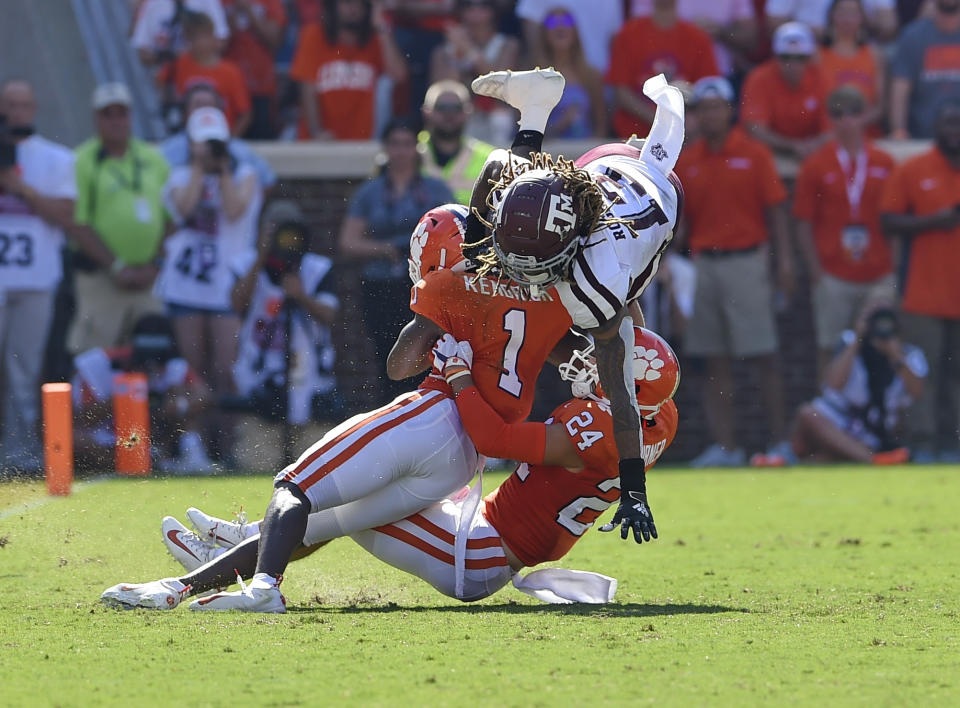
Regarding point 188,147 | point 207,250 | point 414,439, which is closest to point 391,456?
point 414,439

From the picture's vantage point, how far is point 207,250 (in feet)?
36.4

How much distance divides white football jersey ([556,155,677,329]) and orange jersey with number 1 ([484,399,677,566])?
484mm

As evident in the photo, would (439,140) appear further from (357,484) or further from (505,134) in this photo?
(357,484)

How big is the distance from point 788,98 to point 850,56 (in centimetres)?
83

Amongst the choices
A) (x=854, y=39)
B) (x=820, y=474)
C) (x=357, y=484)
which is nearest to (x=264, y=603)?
(x=357, y=484)

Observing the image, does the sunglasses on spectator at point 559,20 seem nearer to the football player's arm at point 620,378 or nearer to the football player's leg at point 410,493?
the football player's leg at point 410,493

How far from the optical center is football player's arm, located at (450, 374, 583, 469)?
5.50 meters

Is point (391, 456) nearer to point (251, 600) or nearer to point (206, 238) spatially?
point (251, 600)

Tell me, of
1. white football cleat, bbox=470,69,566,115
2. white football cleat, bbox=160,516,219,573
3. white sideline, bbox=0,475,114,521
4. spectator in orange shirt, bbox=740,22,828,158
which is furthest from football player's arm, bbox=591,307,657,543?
spectator in orange shirt, bbox=740,22,828,158

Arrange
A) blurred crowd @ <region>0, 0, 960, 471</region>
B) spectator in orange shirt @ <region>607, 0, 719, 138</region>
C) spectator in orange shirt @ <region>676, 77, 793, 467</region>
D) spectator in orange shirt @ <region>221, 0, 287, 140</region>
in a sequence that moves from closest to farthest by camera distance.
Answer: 1. blurred crowd @ <region>0, 0, 960, 471</region>
2. spectator in orange shirt @ <region>676, 77, 793, 467</region>
3. spectator in orange shirt @ <region>607, 0, 719, 138</region>
4. spectator in orange shirt @ <region>221, 0, 287, 140</region>

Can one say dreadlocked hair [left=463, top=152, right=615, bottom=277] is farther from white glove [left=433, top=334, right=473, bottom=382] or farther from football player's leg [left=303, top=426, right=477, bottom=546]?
football player's leg [left=303, top=426, right=477, bottom=546]

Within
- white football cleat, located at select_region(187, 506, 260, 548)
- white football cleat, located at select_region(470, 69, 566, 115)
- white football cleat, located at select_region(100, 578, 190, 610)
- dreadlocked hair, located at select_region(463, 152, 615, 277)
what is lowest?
white football cleat, located at select_region(100, 578, 190, 610)

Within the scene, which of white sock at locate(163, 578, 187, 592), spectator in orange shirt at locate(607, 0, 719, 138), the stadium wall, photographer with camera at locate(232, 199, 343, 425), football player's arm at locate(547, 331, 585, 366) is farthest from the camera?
the stadium wall

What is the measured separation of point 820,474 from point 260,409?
153 inches
